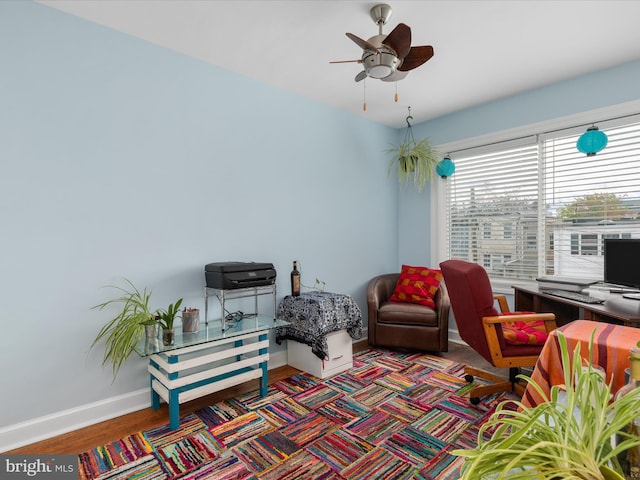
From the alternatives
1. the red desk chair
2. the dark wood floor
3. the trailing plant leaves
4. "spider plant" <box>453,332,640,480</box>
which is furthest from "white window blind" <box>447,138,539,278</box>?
"spider plant" <box>453,332,640,480</box>

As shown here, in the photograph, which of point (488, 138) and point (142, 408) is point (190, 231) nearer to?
point (142, 408)

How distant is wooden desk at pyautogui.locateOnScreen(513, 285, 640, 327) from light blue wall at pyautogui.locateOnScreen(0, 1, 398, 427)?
2.19 metres

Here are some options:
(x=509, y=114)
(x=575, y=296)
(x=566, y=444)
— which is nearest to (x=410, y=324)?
(x=575, y=296)

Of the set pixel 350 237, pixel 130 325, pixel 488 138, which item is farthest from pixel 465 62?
pixel 130 325

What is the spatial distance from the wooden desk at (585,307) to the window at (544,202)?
1.57ft

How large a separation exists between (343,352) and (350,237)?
4.73 feet

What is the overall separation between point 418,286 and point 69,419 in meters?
3.36

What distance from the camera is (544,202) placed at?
3639mm

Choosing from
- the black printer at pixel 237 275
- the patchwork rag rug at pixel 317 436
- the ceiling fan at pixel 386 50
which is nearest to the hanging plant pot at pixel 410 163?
the ceiling fan at pixel 386 50

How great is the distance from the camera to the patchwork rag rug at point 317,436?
194 cm

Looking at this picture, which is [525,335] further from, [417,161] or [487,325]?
[417,161]

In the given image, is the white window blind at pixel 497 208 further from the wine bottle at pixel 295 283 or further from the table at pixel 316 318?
the wine bottle at pixel 295 283

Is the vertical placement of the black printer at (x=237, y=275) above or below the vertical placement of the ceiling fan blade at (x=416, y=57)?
below

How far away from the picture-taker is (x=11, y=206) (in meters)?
2.18
